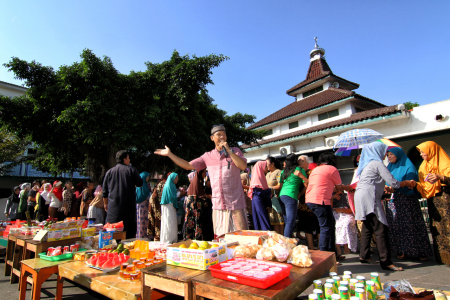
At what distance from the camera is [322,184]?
12.7 feet

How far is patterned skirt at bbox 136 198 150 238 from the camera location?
638 centimetres

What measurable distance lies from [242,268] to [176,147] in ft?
36.2

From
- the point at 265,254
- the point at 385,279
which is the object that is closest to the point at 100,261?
the point at 265,254

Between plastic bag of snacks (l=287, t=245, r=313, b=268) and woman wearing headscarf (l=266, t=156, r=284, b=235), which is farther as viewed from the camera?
woman wearing headscarf (l=266, t=156, r=284, b=235)

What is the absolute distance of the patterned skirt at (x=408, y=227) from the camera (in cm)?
393

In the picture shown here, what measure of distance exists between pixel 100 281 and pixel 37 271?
3.07ft

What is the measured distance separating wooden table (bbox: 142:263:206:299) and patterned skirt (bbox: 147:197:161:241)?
16.9 ft

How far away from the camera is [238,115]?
1725 cm

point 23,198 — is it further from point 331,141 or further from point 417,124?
point 417,124

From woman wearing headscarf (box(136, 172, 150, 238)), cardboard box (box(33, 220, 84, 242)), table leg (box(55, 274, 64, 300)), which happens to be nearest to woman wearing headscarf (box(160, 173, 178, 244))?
woman wearing headscarf (box(136, 172, 150, 238))

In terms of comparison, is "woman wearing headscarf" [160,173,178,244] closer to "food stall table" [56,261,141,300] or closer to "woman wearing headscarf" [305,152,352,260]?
"food stall table" [56,261,141,300]

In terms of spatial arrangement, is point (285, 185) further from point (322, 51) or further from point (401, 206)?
point (322, 51)

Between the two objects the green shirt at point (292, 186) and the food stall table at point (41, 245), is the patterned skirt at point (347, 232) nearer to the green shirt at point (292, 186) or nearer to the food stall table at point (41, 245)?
the green shirt at point (292, 186)

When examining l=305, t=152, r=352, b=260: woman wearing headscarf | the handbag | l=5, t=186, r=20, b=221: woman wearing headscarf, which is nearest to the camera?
l=305, t=152, r=352, b=260: woman wearing headscarf
